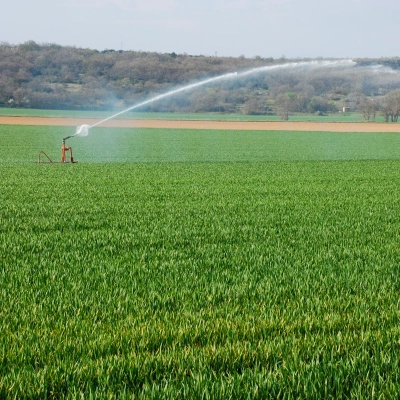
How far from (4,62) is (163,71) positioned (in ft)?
129

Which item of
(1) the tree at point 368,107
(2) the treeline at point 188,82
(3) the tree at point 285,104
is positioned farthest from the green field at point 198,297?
(1) the tree at point 368,107

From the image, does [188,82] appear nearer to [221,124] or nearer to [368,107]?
[221,124]

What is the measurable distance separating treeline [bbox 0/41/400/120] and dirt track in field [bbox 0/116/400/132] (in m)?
8.26

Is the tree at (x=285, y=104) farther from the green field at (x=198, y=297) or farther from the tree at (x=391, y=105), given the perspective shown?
the green field at (x=198, y=297)

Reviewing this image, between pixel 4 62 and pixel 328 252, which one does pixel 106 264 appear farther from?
pixel 4 62

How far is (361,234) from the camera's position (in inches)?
456

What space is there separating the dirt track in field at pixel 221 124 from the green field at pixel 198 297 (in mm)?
63814

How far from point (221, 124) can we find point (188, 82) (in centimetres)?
1574

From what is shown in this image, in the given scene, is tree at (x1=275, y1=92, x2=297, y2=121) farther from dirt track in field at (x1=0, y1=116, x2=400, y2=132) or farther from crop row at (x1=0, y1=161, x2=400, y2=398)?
crop row at (x1=0, y1=161, x2=400, y2=398)

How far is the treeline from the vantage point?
96.8 metres

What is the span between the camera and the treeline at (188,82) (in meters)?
96.8

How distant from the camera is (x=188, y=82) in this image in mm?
97312

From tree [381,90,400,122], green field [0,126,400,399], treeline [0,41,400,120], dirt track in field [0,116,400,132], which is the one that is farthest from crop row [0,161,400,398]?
tree [381,90,400,122]

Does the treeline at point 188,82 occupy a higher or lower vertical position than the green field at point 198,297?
higher
